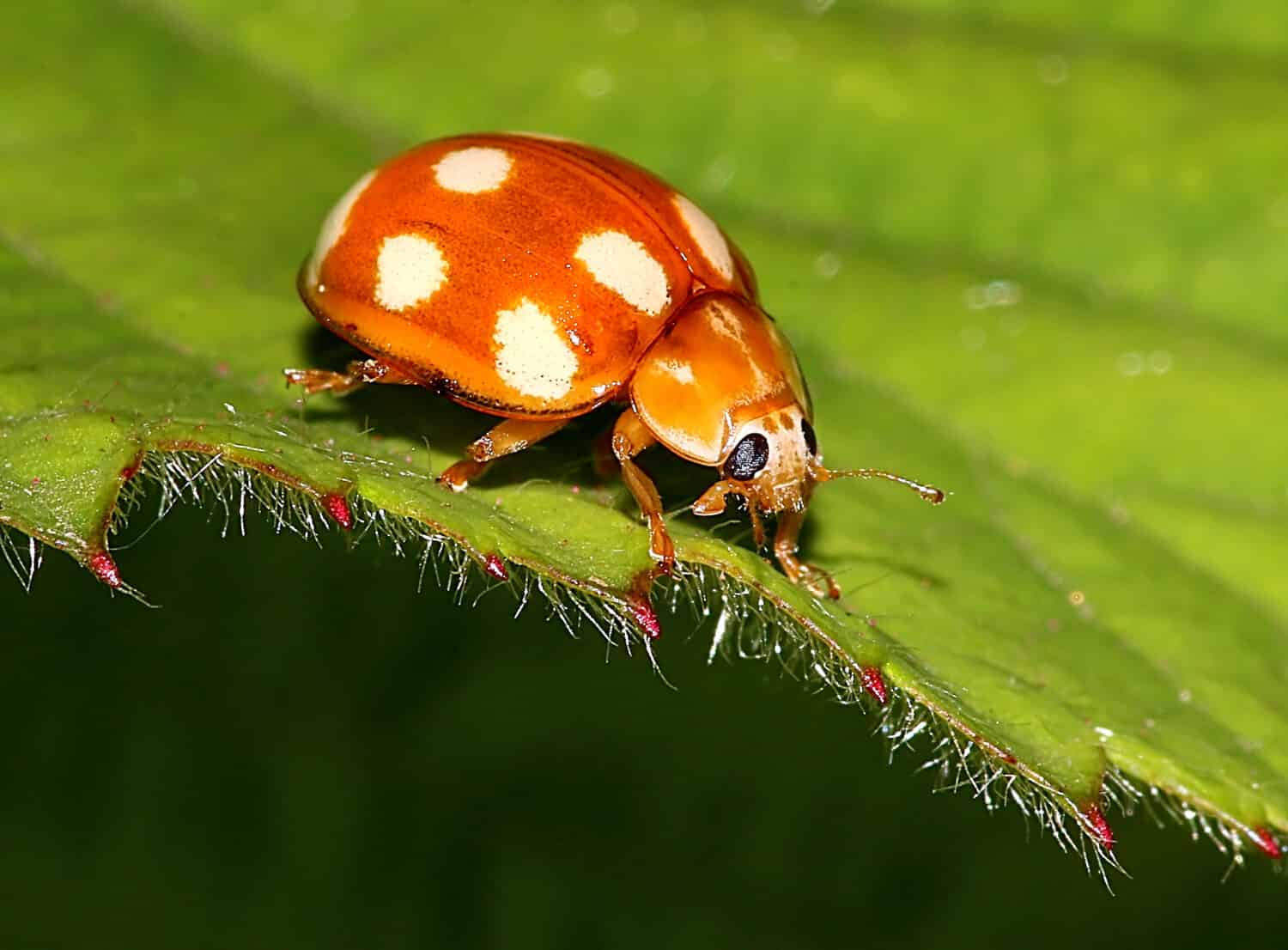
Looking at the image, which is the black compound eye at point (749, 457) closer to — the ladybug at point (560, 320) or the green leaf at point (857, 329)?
the ladybug at point (560, 320)

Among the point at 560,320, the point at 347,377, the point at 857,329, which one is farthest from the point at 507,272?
the point at 857,329

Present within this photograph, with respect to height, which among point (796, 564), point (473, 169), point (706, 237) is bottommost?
point (796, 564)

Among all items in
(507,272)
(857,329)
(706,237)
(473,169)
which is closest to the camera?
(507,272)

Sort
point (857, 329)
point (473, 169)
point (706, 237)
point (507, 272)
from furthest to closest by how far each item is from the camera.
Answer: point (857, 329) → point (706, 237) → point (473, 169) → point (507, 272)

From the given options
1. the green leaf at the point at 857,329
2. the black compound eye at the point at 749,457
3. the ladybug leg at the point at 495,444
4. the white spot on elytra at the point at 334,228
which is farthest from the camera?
the white spot on elytra at the point at 334,228

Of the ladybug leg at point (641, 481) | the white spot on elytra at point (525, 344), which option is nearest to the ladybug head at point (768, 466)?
the ladybug leg at point (641, 481)

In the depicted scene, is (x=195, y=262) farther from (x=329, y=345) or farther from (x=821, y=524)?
(x=821, y=524)

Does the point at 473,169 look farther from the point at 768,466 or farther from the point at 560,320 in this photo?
the point at 768,466

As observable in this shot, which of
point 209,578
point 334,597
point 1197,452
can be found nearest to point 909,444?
point 1197,452
